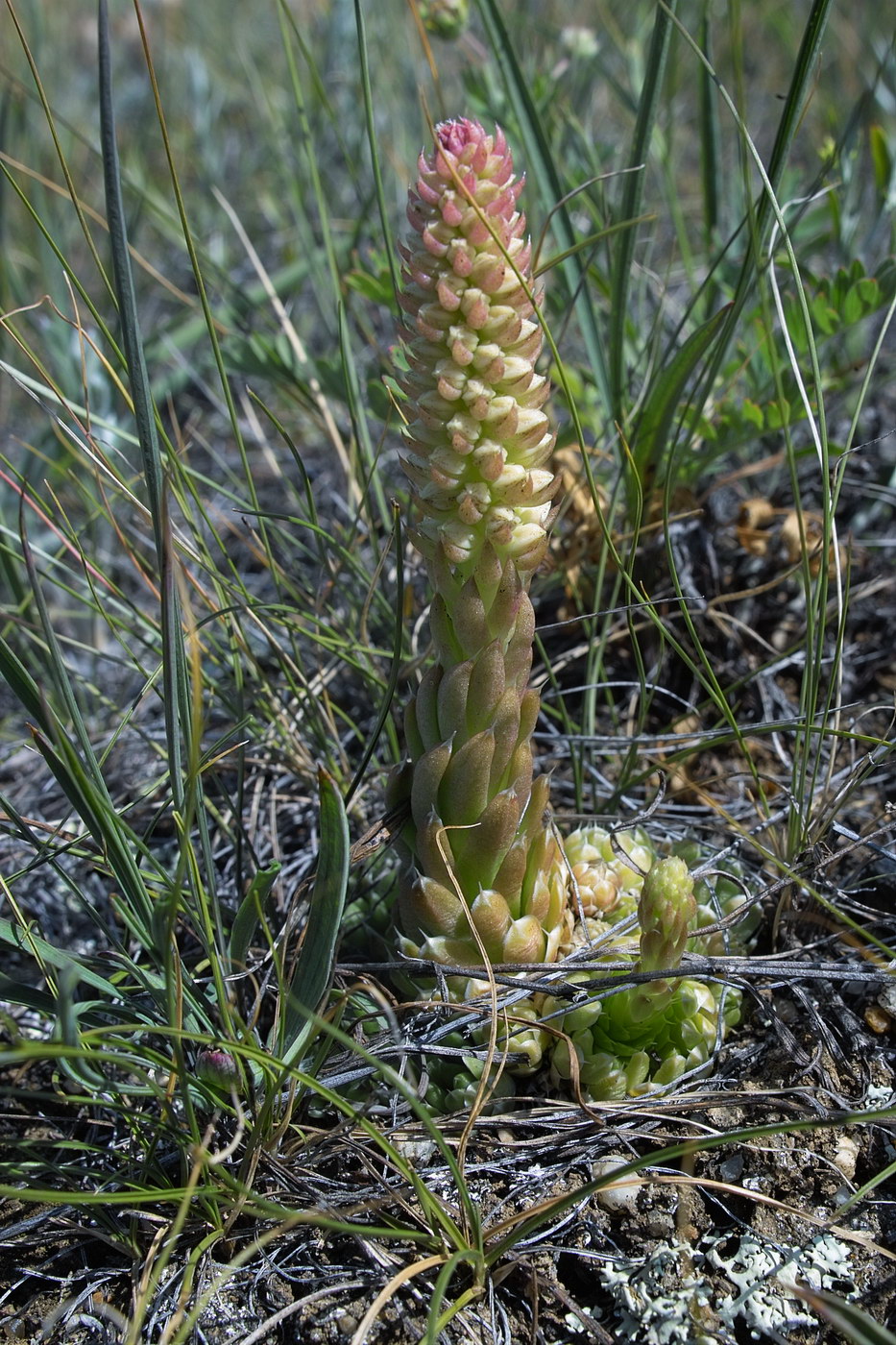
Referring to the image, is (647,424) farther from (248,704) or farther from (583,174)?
(248,704)

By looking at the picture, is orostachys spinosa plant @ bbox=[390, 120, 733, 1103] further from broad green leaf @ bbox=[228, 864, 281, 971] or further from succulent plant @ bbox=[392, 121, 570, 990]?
broad green leaf @ bbox=[228, 864, 281, 971]

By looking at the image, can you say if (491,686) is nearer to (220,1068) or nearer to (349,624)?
(220,1068)

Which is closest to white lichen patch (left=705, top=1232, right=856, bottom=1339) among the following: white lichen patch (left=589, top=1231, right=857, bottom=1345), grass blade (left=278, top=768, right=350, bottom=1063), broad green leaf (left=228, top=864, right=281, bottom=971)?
white lichen patch (left=589, top=1231, right=857, bottom=1345)

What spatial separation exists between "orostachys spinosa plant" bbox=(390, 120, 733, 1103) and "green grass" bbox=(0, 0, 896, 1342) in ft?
0.35

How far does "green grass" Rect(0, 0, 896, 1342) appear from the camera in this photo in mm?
1341

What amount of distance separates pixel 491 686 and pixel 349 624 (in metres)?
0.90

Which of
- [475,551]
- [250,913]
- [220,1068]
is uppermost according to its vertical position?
[475,551]

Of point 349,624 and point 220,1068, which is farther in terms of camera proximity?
point 349,624

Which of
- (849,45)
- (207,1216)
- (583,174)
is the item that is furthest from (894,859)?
(849,45)

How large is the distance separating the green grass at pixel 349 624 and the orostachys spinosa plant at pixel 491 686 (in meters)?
0.11

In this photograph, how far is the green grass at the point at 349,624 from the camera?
134 centimetres

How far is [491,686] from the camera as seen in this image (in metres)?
1.41

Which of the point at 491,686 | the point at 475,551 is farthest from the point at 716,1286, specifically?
the point at 475,551

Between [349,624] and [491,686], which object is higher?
[491,686]
